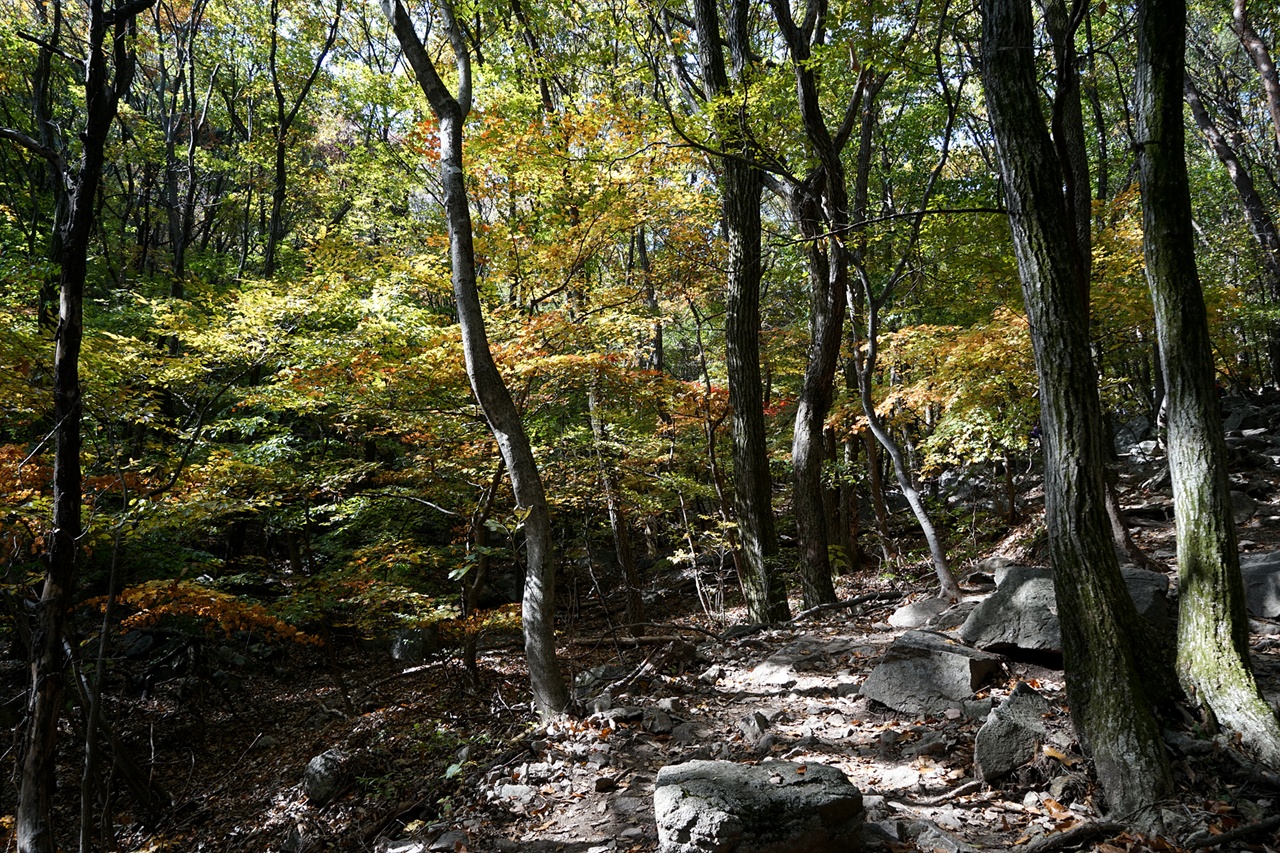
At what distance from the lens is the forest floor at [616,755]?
11.2 ft

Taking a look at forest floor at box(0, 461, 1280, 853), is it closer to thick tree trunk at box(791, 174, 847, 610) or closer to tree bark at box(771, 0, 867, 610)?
thick tree trunk at box(791, 174, 847, 610)

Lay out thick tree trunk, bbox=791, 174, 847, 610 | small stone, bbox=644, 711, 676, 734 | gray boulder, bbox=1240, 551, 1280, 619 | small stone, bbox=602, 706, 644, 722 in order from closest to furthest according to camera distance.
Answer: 1. small stone, bbox=644, 711, 676, 734
2. small stone, bbox=602, 706, 644, 722
3. gray boulder, bbox=1240, 551, 1280, 619
4. thick tree trunk, bbox=791, 174, 847, 610

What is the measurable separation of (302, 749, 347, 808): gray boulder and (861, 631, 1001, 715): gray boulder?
4.65 metres

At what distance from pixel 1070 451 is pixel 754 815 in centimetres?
249

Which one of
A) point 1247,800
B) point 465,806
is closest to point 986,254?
point 1247,800

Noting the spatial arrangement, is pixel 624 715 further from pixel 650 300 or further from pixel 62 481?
pixel 650 300

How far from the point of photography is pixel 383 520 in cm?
1080

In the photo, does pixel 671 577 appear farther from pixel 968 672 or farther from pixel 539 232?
pixel 968 672

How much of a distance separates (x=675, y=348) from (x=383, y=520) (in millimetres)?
14317

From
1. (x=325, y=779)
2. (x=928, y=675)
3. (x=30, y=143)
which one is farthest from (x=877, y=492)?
(x=30, y=143)

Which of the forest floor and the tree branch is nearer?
the forest floor

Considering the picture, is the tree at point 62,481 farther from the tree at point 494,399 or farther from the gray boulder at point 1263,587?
the gray boulder at point 1263,587

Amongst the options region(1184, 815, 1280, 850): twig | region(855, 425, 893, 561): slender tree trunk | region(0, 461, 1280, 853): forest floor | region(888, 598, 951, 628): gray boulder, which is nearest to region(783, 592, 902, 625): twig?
region(0, 461, 1280, 853): forest floor

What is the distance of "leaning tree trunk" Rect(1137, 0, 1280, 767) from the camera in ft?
11.5
